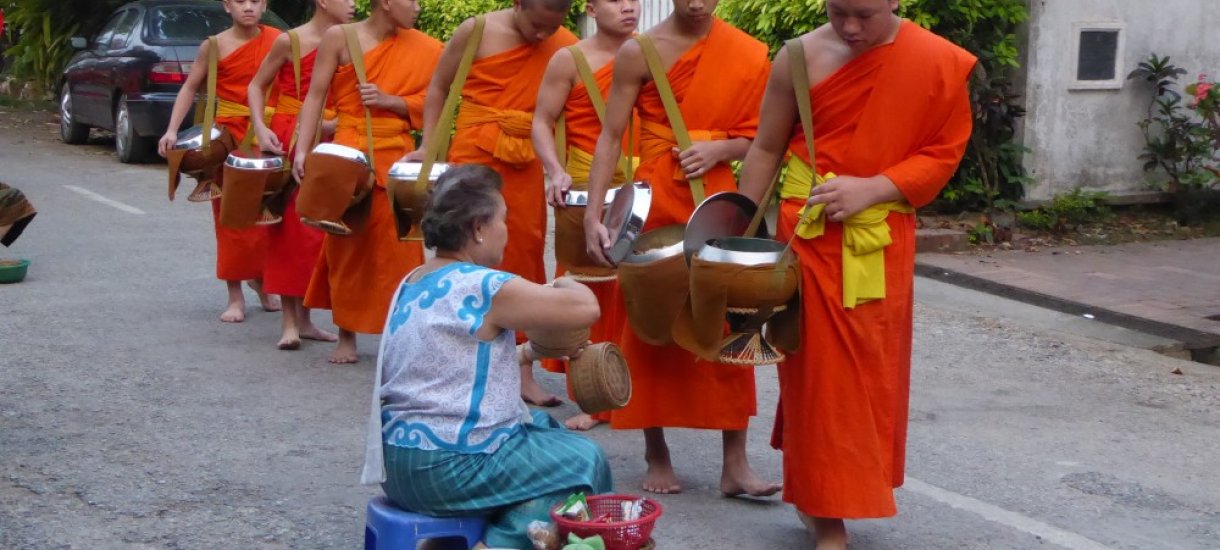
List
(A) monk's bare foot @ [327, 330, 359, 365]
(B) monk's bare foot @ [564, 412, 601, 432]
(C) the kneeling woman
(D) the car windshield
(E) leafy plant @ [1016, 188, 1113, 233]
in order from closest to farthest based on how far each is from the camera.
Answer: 1. (C) the kneeling woman
2. (B) monk's bare foot @ [564, 412, 601, 432]
3. (A) monk's bare foot @ [327, 330, 359, 365]
4. (E) leafy plant @ [1016, 188, 1113, 233]
5. (D) the car windshield

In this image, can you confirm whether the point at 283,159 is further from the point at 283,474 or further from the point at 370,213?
the point at 283,474

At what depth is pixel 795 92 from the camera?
170 inches

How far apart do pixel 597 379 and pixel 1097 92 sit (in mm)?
7661

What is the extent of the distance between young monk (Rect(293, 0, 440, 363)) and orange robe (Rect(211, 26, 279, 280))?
1.15 meters

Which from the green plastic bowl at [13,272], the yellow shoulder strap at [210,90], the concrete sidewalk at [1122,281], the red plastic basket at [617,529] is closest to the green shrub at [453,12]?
the concrete sidewalk at [1122,281]

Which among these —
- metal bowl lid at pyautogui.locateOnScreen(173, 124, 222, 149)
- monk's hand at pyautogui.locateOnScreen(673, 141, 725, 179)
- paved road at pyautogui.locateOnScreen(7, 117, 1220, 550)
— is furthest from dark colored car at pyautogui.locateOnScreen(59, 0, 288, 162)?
monk's hand at pyautogui.locateOnScreen(673, 141, 725, 179)

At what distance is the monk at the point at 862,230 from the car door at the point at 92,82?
516 inches

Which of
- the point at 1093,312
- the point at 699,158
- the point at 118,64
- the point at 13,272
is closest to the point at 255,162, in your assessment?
the point at 13,272

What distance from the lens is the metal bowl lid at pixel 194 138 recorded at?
776 centimetres

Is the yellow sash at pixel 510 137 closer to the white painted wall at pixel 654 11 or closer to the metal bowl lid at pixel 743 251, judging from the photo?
the metal bowl lid at pixel 743 251

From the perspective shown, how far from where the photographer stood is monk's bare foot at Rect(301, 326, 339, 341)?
765 centimetres

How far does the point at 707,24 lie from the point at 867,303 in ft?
4.33

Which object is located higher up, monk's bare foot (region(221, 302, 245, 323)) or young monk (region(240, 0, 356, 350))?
young monk (region(240, 0, 356, 350))

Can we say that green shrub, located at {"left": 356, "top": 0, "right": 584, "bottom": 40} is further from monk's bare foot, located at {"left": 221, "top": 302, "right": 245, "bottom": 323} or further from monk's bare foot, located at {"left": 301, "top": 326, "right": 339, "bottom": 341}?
monk's bare foot, located at {"left": 301, "top": 326, "right": 339, "bottom": 341}
